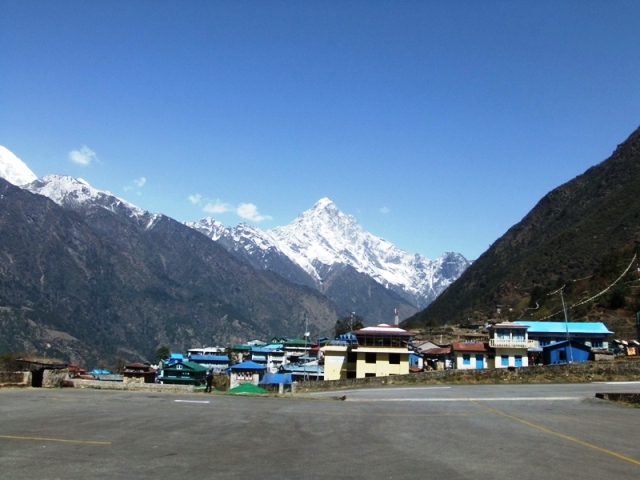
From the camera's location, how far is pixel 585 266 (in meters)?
116

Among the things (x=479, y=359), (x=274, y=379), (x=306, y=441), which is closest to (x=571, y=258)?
(x=479, y=359)

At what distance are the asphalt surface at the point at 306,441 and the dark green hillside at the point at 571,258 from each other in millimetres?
70092

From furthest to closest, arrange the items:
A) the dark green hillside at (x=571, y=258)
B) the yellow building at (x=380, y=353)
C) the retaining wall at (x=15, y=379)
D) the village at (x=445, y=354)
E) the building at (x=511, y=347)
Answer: the dark green hillside at (x=571, y=258) < the building at (x=511, y=347) < the yellow building at (x=380, y=353) < the village at (x=445, y=354) < the retaining wall at (x=15, y=379)

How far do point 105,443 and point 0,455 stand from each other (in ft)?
6.48

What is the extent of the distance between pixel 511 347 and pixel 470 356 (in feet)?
14.0

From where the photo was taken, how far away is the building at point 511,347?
185 ft

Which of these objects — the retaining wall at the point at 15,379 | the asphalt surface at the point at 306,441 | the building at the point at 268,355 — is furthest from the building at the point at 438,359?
the retaining wall at the point at 15,379

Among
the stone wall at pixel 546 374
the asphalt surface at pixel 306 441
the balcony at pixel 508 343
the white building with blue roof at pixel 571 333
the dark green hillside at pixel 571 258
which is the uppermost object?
the dark green hillside at pixel 571 258

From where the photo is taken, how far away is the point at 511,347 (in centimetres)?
5669

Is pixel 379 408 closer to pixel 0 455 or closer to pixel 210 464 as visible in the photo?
pixel 210 464

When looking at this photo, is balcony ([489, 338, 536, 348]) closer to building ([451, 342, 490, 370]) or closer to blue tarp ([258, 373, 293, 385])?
building ([451, 342, 490, 370])

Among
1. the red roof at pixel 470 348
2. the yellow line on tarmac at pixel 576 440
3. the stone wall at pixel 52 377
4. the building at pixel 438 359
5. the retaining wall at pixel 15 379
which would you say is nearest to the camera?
the yellow line on tarmac at pixel 576 440

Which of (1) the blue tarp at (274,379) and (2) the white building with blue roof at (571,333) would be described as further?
(2) the white building with blue roof at (571,333)

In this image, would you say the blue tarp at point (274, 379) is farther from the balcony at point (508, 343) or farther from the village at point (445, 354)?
the balcony at point (508, 343)
